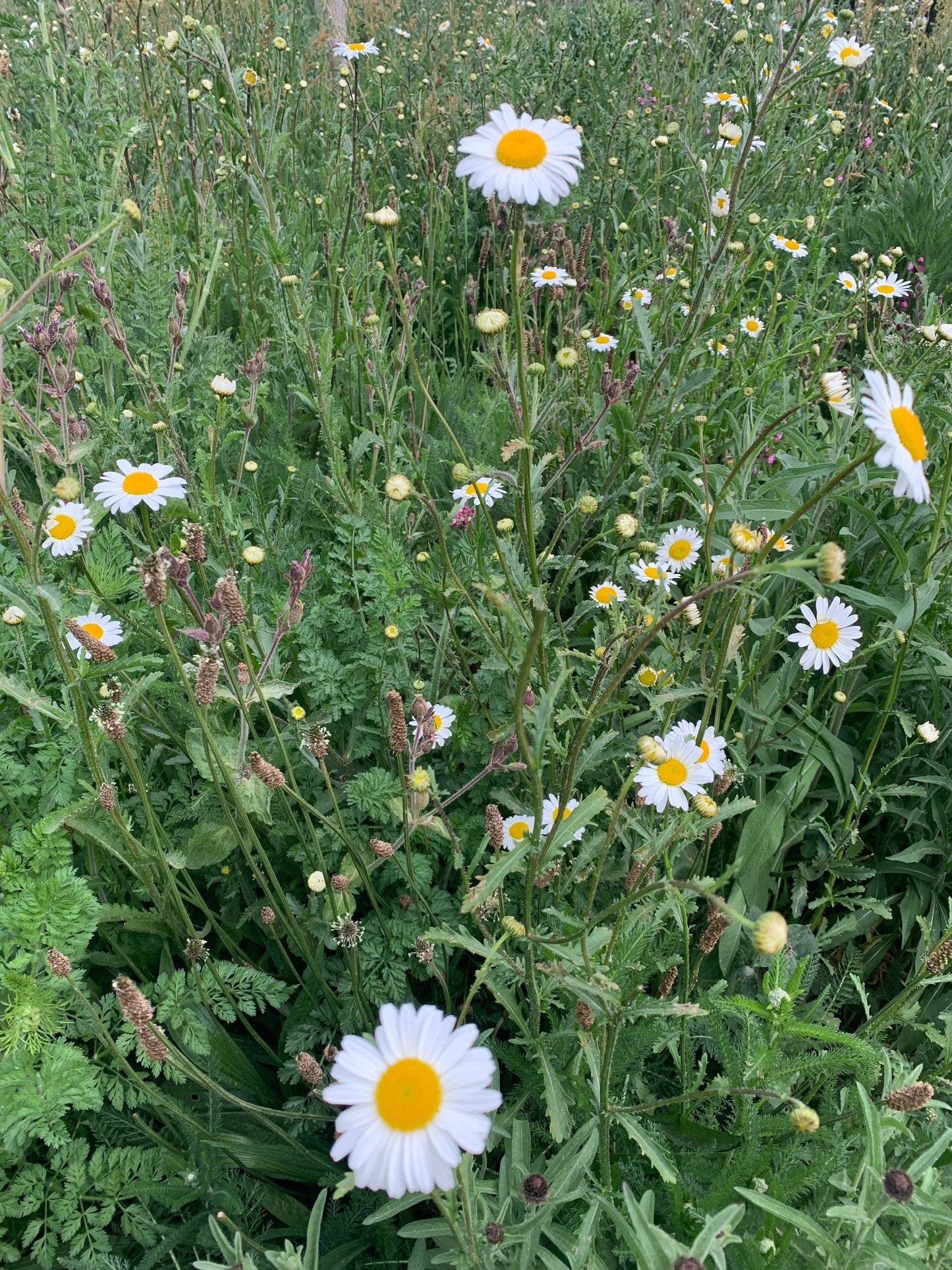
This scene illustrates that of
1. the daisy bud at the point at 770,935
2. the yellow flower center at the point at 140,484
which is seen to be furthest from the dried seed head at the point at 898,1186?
the yellow flower center at the point at 140,484

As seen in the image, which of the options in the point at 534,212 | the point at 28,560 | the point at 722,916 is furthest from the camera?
the point at 534,212

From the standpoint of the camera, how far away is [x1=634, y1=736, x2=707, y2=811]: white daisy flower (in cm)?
153

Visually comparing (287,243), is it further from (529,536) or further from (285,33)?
(285,33)

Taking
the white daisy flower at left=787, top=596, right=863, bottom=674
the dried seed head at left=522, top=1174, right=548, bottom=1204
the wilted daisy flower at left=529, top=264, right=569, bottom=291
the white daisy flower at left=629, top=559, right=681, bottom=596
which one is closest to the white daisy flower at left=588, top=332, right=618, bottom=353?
the wilted daisy flower at left=529, top=264, right=569, bottom=291

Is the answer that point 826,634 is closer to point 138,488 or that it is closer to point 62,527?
point 138,488

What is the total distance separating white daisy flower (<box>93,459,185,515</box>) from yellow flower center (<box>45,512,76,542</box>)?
78mm

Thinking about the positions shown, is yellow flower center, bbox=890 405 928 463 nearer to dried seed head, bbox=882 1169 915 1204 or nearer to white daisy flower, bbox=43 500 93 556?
dried seed head, bbox=882 1169 915 1204

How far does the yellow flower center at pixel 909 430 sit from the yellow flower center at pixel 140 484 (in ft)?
4.51

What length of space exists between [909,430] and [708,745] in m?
0.77

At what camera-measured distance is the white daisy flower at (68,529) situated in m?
1.72

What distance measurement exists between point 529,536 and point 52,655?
1.29m

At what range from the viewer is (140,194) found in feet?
11.2

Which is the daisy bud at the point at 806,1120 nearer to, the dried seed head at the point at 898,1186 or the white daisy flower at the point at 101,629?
the dried seed head at the point at 898,1186

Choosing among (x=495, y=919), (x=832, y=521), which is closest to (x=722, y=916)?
(x=495, y=919)
